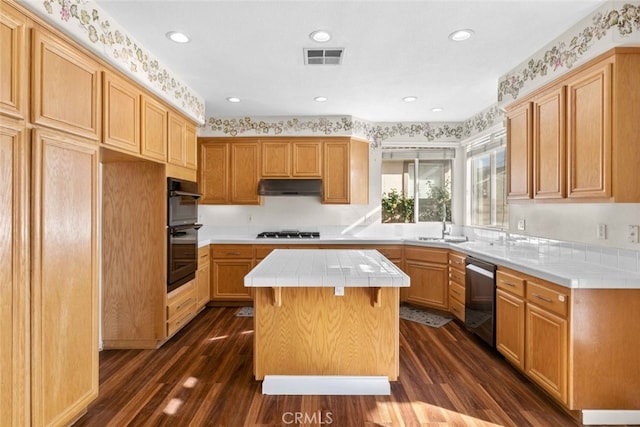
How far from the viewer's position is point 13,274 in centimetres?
163

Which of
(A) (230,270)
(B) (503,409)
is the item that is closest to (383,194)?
(A) (230,270)

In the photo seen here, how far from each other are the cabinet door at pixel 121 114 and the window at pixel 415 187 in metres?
3.45

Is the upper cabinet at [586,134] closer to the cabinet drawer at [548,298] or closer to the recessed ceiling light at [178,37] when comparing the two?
the cabinet drawer at [548,298]

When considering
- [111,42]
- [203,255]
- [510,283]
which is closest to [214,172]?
[203,255]

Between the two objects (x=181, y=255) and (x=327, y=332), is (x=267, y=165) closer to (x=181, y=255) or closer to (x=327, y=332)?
(x=181, y=255)

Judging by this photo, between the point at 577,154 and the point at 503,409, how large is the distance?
179cm

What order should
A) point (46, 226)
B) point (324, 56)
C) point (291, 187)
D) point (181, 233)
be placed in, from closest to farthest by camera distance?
point (46, 226), point (324, 56), point (181, 233), point (291, 187)

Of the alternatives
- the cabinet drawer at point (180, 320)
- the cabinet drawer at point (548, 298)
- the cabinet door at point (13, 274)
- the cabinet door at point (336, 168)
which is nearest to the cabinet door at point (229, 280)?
the cabinet drawer at point (180, 320)

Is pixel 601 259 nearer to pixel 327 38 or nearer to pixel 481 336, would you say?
pixel 481 336

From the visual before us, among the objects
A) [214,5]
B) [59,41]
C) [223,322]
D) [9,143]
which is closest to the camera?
[9,143]

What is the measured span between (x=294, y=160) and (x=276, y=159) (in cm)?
25

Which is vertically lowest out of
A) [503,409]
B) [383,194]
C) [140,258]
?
[503,409]

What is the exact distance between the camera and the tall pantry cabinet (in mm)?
1604

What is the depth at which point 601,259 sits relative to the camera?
8.27ft
